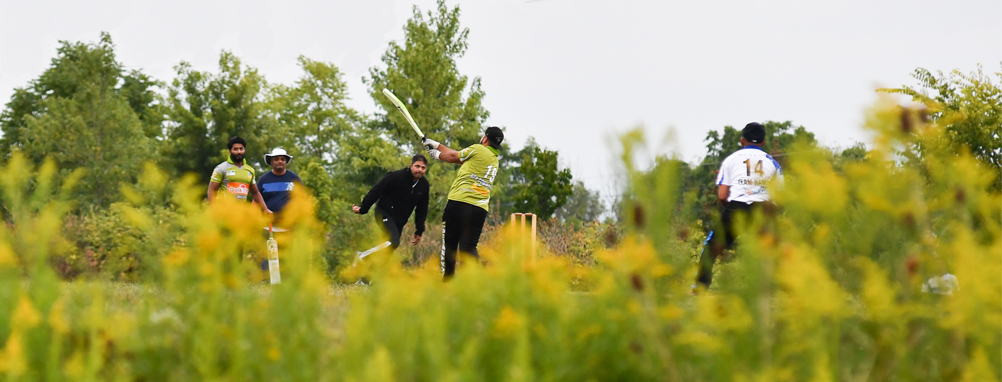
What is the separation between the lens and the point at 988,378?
1831mm

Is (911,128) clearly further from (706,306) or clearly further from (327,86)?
(327,86)

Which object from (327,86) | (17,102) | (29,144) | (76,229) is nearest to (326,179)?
(76,229)

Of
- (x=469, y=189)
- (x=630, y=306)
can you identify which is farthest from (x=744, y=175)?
(x=630, y=306)

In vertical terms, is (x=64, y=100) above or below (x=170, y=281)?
above

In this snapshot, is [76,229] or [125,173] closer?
[76,229]

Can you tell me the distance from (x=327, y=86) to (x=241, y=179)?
34.7m

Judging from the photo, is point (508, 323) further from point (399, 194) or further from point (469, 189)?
point (399, 194)

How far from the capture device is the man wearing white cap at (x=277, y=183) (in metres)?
9.09

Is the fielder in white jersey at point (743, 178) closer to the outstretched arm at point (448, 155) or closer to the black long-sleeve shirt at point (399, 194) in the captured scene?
the outstretched arm at point (448, 155)

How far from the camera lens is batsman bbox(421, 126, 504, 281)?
7883 mm

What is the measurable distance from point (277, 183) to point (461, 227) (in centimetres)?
242

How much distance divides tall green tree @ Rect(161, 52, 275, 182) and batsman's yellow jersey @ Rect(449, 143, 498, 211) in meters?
25.9

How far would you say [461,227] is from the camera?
314 inches

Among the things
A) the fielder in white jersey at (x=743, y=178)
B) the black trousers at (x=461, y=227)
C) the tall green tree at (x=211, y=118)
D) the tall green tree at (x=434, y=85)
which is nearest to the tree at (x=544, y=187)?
the tall green tree at (x=434, y=85)
